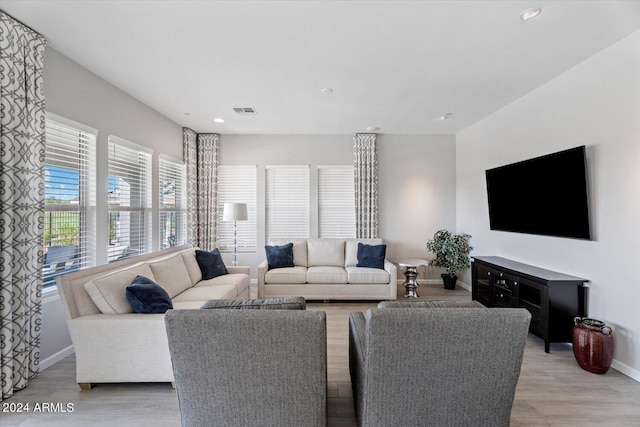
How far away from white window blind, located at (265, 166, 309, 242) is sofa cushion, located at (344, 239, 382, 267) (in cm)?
91

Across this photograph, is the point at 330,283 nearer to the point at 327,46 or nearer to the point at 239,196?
the point at 239,196

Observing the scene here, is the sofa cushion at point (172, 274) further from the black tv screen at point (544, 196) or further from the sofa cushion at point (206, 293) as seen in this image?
the black tv screen at point (544, 196)

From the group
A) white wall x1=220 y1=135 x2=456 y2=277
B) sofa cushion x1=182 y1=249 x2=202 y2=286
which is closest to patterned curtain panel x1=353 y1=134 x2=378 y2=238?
white wall x1=220 y1=135 x2=456 y2=277

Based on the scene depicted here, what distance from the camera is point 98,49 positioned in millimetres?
2627

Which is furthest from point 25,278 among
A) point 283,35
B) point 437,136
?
point 437,136

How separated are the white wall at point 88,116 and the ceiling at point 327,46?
16 cm

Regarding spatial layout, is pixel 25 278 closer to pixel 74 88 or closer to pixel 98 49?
pixel 74 88

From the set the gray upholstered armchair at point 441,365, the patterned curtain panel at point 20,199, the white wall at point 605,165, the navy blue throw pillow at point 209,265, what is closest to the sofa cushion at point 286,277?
the navy blue throw pillow at point 209,265

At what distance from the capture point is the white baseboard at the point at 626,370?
2365 millimetres

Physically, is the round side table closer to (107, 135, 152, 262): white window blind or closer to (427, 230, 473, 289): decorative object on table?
(427, 230, 473, 289): decorative object on table

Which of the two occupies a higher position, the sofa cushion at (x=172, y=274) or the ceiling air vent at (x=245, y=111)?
the ceiling air vent at (x=245, y=111)

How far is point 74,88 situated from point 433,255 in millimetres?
5758

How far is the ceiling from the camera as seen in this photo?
6.87 feet

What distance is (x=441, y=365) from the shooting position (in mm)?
1445
